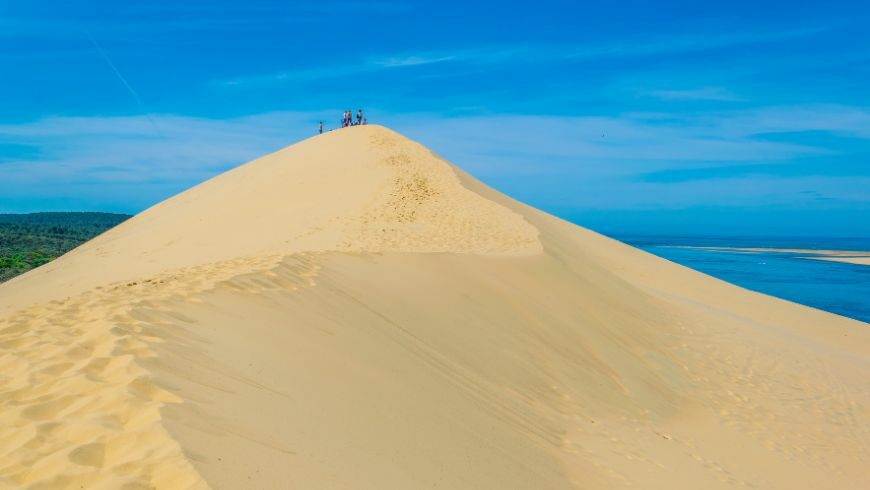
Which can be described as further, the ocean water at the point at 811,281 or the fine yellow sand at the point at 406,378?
the ocean water at the point at 811,281

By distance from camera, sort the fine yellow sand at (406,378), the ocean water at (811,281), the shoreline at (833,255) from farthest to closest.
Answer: the shoreline at (833,255) → the ocean water at (811,281) → the fine yellow sand at (406,378)

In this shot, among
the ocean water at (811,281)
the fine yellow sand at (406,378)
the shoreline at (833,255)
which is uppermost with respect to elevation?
the shoreline at (833,255)

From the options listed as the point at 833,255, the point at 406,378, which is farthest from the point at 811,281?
the point at 406,378

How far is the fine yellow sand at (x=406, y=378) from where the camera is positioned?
3609 mm

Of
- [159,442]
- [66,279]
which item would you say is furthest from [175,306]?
[66,279]

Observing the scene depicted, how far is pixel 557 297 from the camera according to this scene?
41.5 ft

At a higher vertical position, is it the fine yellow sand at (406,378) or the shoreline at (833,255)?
the shoreline at (833,255)

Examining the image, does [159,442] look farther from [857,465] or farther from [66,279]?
[66,279]

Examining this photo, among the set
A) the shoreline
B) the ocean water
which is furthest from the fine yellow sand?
the shoreline

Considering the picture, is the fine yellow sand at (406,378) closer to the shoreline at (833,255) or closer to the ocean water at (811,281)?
the ocean water at (811,281)

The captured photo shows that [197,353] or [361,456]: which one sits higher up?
[197,353]

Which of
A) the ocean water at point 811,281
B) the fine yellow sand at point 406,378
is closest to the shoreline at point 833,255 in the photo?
the ocean water at point 811,281

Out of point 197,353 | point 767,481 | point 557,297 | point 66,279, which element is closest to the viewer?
point 197,353

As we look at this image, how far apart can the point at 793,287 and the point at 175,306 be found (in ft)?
128
